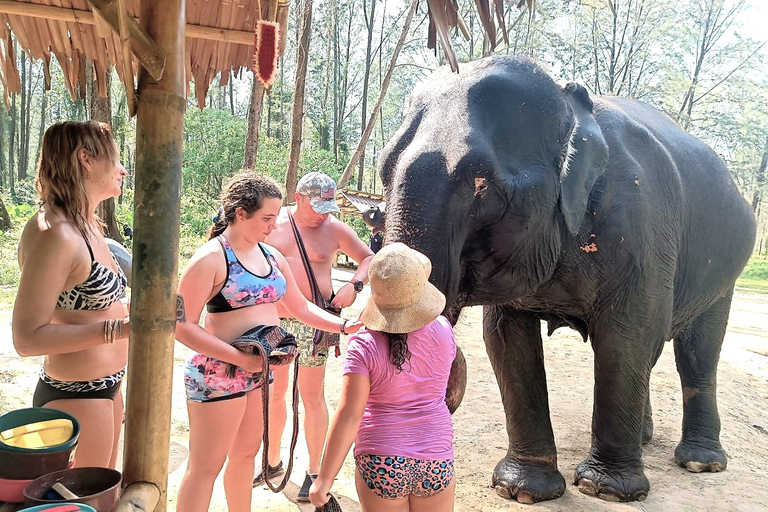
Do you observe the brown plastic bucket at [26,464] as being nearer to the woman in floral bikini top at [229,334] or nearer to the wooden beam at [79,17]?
the woman in floral bikini top at [229,334]

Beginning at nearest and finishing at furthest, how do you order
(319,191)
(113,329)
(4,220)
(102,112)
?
(113,329)
(319,191)
(102,112)
(4,220)

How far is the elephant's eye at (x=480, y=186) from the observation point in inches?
130

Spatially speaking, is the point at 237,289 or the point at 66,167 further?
the point at 237,289

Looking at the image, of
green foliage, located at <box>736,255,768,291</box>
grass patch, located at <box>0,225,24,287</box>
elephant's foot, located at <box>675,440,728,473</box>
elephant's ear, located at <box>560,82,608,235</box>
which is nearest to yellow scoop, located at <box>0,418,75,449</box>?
elephant's ear, located at <box>560,82,608,235</box>

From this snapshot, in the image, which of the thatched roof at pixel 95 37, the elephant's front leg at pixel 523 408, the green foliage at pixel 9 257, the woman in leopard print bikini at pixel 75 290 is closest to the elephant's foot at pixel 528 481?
the elephant's front leg at pixel 523 408

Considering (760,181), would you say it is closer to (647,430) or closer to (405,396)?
(647,430)

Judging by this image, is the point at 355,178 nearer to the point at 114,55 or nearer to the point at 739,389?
the point at 739,389

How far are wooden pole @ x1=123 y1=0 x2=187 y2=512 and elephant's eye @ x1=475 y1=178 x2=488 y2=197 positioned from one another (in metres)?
1.75

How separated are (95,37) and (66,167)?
1604 mm

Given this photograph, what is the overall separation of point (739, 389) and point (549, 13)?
1044 inches

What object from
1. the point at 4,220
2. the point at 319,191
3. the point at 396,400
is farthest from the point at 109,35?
the point at 4,220

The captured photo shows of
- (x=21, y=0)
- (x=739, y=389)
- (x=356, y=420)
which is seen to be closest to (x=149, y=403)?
(x=356, y=420)

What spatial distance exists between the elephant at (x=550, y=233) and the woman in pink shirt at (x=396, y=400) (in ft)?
2.37

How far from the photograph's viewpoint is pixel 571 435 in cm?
534
